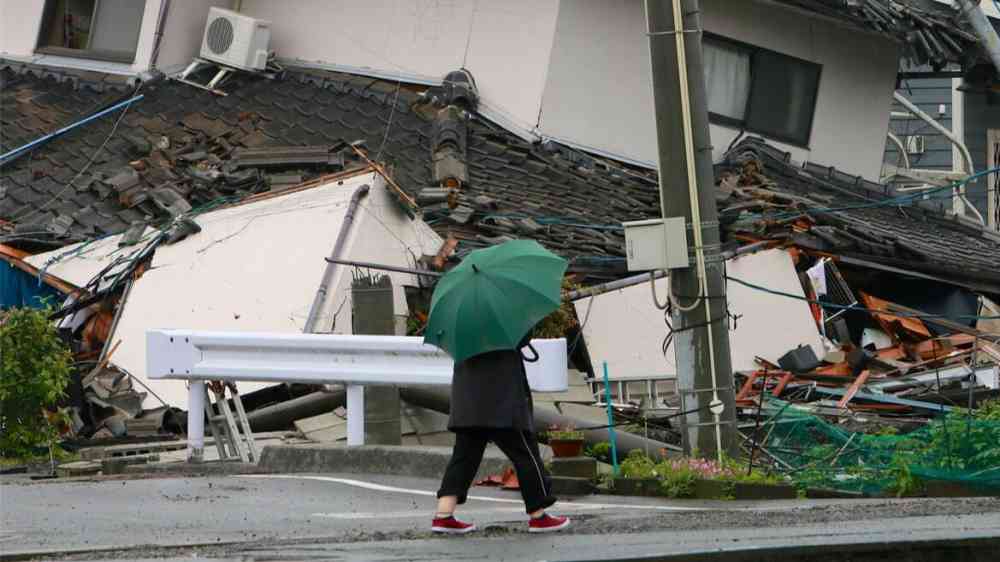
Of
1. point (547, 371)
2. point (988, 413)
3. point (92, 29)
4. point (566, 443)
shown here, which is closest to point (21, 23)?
point (92, 29)

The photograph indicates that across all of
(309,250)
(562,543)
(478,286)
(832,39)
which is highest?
(832,39)

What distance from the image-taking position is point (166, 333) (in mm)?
12328

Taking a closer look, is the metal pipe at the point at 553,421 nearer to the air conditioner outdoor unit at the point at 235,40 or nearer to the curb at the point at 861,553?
the curb at the point at 861,553

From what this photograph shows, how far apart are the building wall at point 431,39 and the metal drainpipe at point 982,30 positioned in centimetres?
551

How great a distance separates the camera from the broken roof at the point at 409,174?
1853 centimetres

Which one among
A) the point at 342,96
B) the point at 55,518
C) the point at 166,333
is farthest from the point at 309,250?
the point at 55,518

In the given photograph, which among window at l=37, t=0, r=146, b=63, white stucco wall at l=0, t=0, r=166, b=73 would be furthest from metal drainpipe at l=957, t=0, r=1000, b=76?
white stucco wall at l=0, t=0, r=166, b=73

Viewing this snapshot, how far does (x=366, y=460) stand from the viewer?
11.9 meters

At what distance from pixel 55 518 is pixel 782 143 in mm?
15787

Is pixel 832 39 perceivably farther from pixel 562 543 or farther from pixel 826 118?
pixel 562 543

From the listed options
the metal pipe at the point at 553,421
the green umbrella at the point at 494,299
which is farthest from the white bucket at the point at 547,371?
the green umbrella at the point at 494,299

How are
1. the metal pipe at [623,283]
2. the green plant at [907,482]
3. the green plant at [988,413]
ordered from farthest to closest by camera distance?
the metal pipe at [623,283] → the green plant at [988,413] → the green plant at [907,482]

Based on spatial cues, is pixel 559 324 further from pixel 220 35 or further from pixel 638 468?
pixel 220 35

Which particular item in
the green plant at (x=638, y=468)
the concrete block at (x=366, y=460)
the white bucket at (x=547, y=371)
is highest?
the white bucket at (x=547, y=371)
